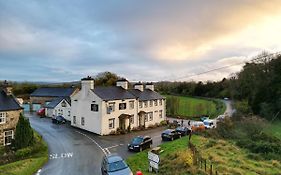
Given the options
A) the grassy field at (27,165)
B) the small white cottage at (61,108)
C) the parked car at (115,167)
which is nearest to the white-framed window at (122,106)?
the small white cottage at (61,108)

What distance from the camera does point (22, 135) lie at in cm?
2925

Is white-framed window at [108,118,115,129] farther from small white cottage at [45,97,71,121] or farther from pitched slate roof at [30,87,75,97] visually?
pitched slate roof at [30,87,75,97]

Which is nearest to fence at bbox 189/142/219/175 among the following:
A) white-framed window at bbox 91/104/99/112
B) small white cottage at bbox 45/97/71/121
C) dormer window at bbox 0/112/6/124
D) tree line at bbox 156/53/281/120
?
white-framed window at bbox 91/104/99/112

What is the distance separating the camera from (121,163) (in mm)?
19469

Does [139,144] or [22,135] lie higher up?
[22,135]

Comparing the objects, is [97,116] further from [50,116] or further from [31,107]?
[31,107]

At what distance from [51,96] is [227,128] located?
44.0m

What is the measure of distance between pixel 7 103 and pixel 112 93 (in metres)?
15.8

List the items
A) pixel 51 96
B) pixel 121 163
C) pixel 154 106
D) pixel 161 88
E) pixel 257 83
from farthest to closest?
pixel 161 88, pixel 51 96, pixel 257 83, pixel 154 106, pixel 121 163

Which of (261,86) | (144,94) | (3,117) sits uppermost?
(261,86)

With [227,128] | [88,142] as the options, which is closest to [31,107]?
[88,142]

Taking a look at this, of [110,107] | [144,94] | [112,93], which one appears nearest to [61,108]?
[112,93]

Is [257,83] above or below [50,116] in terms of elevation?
above

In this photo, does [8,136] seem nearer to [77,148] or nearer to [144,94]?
[77,148]
